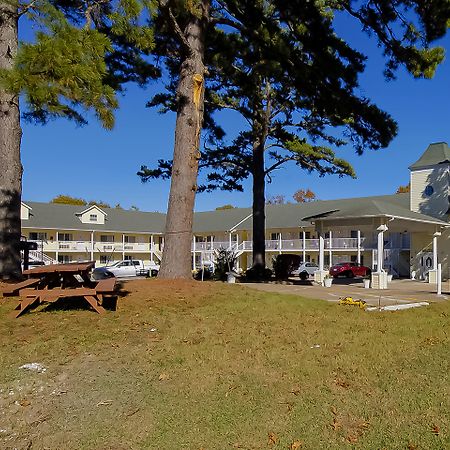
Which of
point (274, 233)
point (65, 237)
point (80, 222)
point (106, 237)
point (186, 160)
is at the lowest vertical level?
point (65, 237)

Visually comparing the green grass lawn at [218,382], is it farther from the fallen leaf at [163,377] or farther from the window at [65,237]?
the window at [65,237]

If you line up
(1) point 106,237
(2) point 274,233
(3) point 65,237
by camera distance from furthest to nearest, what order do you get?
(1) point 106,237
(3) point 65,237
(2) point 274,233

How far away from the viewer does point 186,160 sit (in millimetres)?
11445

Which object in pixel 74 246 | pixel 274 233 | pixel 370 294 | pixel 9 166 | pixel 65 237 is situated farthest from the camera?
pixel 65 237

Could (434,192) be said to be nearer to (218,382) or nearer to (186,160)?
(186,160)

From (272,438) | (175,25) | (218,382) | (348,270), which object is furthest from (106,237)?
(272,438)

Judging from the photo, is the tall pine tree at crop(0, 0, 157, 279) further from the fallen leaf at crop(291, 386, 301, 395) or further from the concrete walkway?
the concrete walkway

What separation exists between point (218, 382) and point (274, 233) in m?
41.0

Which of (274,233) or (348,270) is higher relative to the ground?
(274,233)

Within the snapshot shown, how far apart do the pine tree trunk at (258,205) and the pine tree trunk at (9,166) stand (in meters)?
13.7

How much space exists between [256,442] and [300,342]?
8.82 ft

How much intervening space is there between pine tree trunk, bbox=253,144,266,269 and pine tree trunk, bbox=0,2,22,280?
13.7m

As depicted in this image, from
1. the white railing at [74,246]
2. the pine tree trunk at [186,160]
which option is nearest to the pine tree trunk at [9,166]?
the pine tree trunk at [186,160]

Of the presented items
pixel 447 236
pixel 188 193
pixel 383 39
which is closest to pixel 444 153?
pixel 447 236
